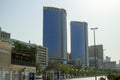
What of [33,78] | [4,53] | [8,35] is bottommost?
[33,78]

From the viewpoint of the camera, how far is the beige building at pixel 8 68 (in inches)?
1838

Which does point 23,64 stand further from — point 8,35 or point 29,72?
point 8,35

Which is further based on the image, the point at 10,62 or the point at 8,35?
the point at 8,35

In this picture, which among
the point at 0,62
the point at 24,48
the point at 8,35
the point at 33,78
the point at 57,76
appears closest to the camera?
the point at 0,62

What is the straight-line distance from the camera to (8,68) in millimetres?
49438

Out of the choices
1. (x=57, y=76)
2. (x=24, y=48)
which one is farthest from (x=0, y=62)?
(x=24, y=48)

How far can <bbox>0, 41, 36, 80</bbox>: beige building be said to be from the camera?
1838 inches

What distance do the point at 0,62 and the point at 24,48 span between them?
4360 cm

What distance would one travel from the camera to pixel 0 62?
1794 inches

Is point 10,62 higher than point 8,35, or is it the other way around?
point 8,35

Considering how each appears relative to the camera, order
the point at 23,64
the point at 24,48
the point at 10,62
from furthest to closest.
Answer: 1. the point at 24,48
2. the point at 23,64
3. the point at 10,62

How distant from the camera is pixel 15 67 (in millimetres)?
53219

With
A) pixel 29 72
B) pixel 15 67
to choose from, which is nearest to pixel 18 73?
pixel 15 67

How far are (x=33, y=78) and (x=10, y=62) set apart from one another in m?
13.3
